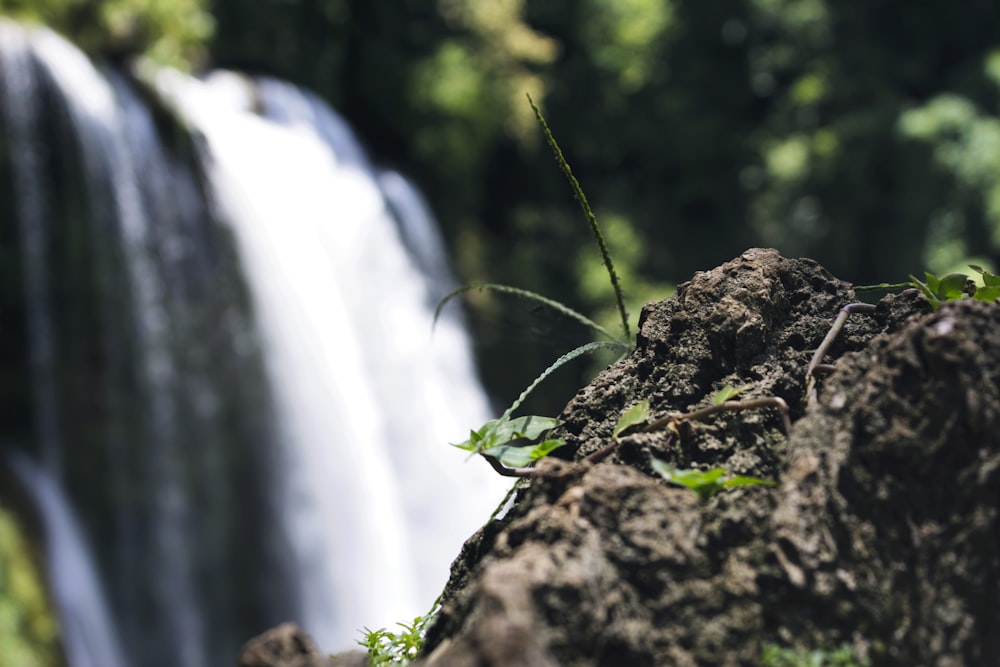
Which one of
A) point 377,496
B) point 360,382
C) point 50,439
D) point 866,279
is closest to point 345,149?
point 360,382

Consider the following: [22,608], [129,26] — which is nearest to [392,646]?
[22,608]

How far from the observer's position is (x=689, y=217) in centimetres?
1352

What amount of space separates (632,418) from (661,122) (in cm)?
1196

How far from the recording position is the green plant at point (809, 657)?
114 centimetres

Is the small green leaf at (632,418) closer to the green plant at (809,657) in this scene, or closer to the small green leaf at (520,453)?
the small green leaf at (520,453)

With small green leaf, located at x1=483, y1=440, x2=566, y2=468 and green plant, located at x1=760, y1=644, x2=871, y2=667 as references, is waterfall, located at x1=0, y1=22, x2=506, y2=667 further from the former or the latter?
green plant, located at x1=760, y1=644, x2=871, y2=667

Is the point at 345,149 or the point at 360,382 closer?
the point at 360,382

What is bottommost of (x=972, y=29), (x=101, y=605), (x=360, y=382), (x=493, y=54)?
(x=101, y=605)

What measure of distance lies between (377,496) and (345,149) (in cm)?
360

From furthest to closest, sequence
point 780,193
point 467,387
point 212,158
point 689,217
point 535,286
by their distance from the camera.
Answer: point 689,217 < point 780,193 < point 535,286 < point 467,387 < point 212,158

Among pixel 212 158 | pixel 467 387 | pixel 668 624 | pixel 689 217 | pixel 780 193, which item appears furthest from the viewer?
pixel 689 217

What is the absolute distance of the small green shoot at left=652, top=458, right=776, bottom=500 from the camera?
1250mm

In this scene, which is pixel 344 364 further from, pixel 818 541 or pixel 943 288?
pixel 818 541

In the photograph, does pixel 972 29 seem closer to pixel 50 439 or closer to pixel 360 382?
pixel 360 382
